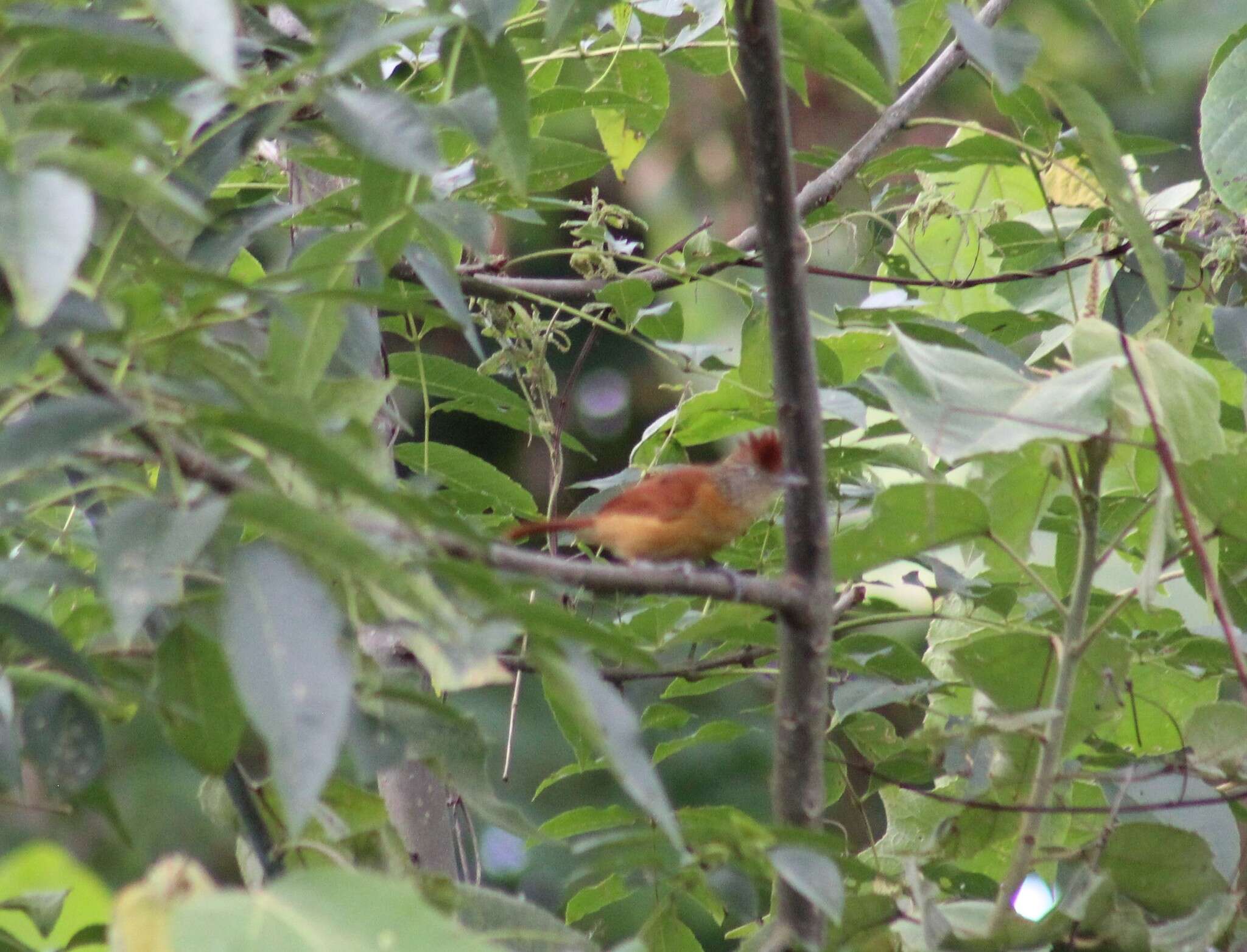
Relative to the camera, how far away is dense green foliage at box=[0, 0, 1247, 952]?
2.87 ft

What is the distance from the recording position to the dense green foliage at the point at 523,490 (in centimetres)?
88

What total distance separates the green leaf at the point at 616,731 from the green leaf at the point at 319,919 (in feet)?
0.46

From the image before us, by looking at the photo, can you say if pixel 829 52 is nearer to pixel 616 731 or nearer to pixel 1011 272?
pixel 1011 272

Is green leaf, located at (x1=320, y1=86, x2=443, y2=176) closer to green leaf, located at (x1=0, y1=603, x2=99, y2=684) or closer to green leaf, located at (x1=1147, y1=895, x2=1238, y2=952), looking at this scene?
green leaf, located at (x1=0, y1=603, x2=99, y2=684)

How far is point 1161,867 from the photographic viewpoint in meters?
1.52

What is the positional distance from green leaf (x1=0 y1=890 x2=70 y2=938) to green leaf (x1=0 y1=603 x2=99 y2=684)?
2.43 feet

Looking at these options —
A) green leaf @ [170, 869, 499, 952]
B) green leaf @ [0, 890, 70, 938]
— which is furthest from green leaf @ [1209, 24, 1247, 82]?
green leaf @ [0, 890, 70, 938]

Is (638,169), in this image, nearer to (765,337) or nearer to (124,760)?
(124,760)

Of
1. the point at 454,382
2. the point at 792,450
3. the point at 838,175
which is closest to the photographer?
the point at 792,450

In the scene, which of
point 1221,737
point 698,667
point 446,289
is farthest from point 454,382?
point 1221,737

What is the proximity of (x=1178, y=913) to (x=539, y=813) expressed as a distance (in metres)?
3.90

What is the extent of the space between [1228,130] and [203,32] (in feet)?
5.40

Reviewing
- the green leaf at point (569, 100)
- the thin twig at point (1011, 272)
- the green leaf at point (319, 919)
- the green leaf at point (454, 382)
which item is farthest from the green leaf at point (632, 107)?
the green leaf at point (319, 919)

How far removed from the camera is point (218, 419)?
906mm
